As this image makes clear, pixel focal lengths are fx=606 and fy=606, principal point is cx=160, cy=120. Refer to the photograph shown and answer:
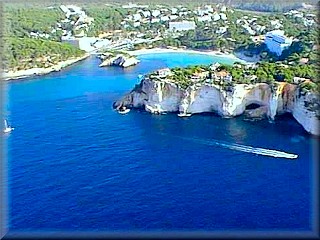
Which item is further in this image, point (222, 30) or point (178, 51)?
point (222, 30)

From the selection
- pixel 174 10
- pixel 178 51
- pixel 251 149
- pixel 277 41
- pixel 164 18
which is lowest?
pixel 251 149

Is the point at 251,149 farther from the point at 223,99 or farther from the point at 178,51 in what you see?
the point at 178,51

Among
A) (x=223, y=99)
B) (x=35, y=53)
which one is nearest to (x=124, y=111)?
(x=223, y=99)

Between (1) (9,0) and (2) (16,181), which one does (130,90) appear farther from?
(1) (9,0)

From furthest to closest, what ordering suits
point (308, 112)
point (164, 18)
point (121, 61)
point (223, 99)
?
1. point (164, 18)
2. point (121, 61)
3. point (223, 99)
4. point (308, 112)

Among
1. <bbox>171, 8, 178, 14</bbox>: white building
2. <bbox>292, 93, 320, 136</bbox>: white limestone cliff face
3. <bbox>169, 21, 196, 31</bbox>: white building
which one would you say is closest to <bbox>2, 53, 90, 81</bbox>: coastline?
<bbox>169, 21, 196, 31</bbox>: white building

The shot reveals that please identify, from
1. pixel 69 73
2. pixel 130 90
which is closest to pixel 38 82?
pixel 69 73
